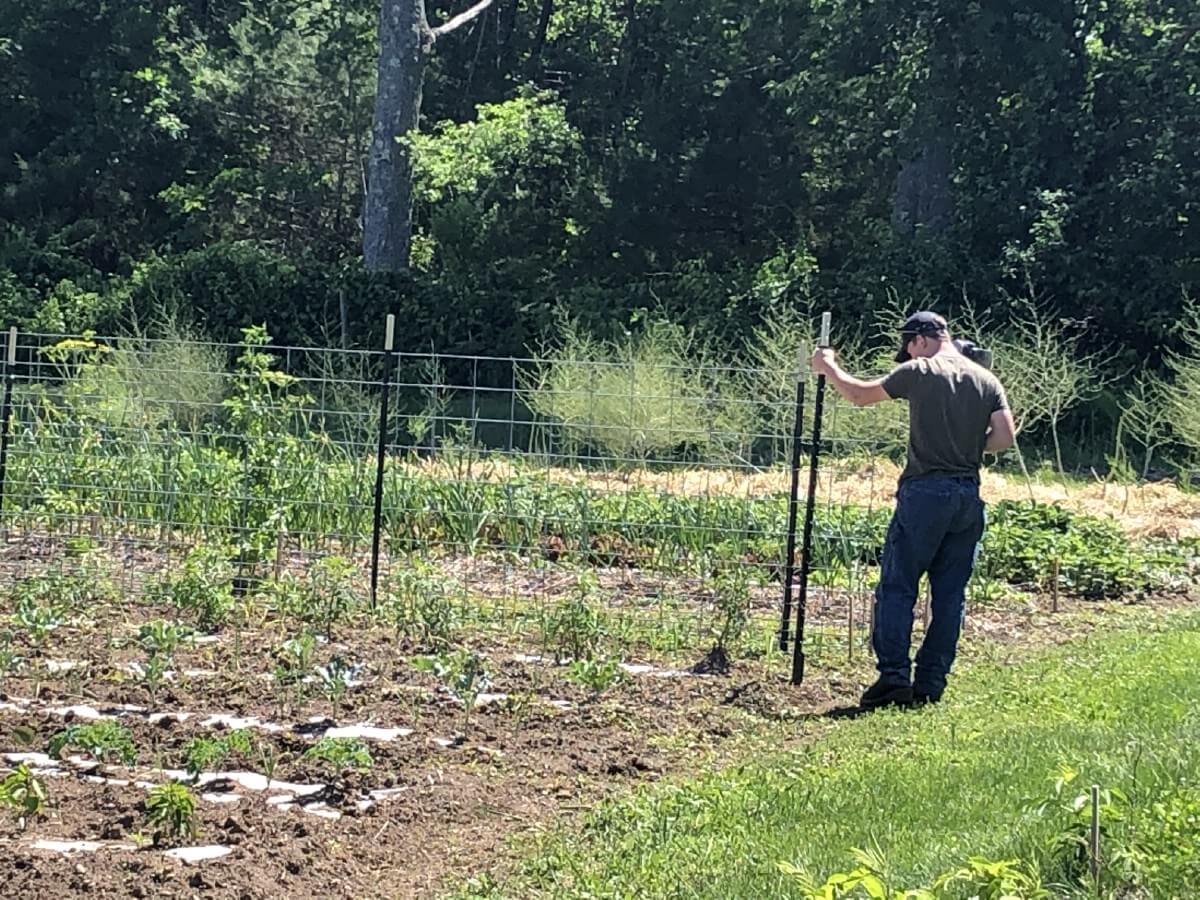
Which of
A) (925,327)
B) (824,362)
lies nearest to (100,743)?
(824,362)

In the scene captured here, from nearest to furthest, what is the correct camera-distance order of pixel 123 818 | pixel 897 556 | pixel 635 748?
1. pixel 123 818
2. pixel 635 748
3. pixel 897 556

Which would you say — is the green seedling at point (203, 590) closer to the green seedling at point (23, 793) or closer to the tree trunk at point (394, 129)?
the green seedling at point (23, 793)

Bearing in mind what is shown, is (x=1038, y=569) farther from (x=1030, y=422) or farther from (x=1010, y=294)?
(x=1010, y=294)

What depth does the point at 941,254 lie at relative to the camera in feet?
63.0

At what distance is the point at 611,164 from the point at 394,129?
4244 millimetres

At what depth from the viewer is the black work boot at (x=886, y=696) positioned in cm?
593

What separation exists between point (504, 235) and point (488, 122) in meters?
1.89

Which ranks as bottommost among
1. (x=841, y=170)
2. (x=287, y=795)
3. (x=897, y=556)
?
(x=287, y=795)

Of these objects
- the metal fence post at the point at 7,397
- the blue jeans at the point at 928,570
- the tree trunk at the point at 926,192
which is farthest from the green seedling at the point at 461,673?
the tree trunk at the point at 926,192

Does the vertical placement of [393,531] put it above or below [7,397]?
below

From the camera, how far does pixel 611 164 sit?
2520 cm

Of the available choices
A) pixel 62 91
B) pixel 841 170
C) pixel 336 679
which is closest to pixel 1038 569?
pixel 336 679

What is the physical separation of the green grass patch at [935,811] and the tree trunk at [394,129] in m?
18.3

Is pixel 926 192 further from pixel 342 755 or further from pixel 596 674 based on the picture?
pixel 342 755
